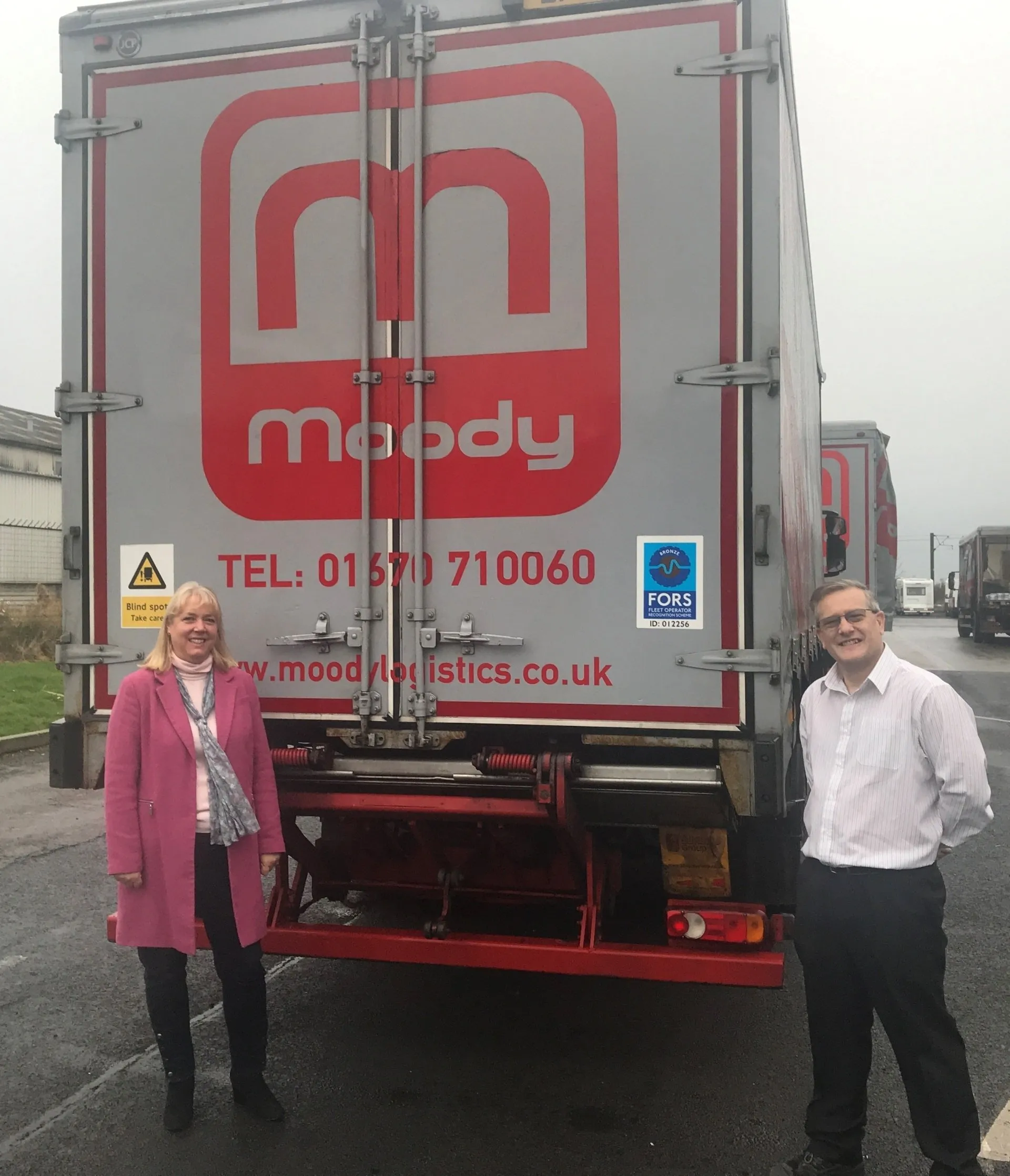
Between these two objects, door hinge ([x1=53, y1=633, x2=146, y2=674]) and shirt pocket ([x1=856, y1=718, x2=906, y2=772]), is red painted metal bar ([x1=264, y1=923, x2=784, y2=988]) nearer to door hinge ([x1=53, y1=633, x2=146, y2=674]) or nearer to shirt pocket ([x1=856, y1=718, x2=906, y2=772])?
shirt pocket ([x1=856, y1=718, x2=906, y2=772])

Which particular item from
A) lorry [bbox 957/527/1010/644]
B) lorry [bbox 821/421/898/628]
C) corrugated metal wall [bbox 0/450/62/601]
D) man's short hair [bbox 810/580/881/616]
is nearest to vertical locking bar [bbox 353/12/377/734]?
man's short hair [bbox 810/580/881/616]

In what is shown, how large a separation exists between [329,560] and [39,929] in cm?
318

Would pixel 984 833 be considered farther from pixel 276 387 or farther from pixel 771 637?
pixel 276 387

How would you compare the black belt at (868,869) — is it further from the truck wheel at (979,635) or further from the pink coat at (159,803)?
the truck wheel at (979,635)

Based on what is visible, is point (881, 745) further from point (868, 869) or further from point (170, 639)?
point (170, 639)

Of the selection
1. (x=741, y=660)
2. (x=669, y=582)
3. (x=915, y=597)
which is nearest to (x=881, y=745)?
(x=741, y=660)

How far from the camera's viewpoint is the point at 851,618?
3066mm

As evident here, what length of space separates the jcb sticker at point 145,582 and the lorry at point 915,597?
71.9 meters

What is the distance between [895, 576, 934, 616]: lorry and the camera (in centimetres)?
7088

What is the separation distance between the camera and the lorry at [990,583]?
30.9 m

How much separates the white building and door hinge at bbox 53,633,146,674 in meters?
20.4

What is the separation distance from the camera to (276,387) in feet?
12.4

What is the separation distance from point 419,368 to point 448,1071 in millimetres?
2531

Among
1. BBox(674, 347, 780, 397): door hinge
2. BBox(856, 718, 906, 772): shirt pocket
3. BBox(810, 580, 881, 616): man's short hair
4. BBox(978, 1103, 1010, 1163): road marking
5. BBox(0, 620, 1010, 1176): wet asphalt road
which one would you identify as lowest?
BBox(978, 1103, 1010, 1163): road marking
